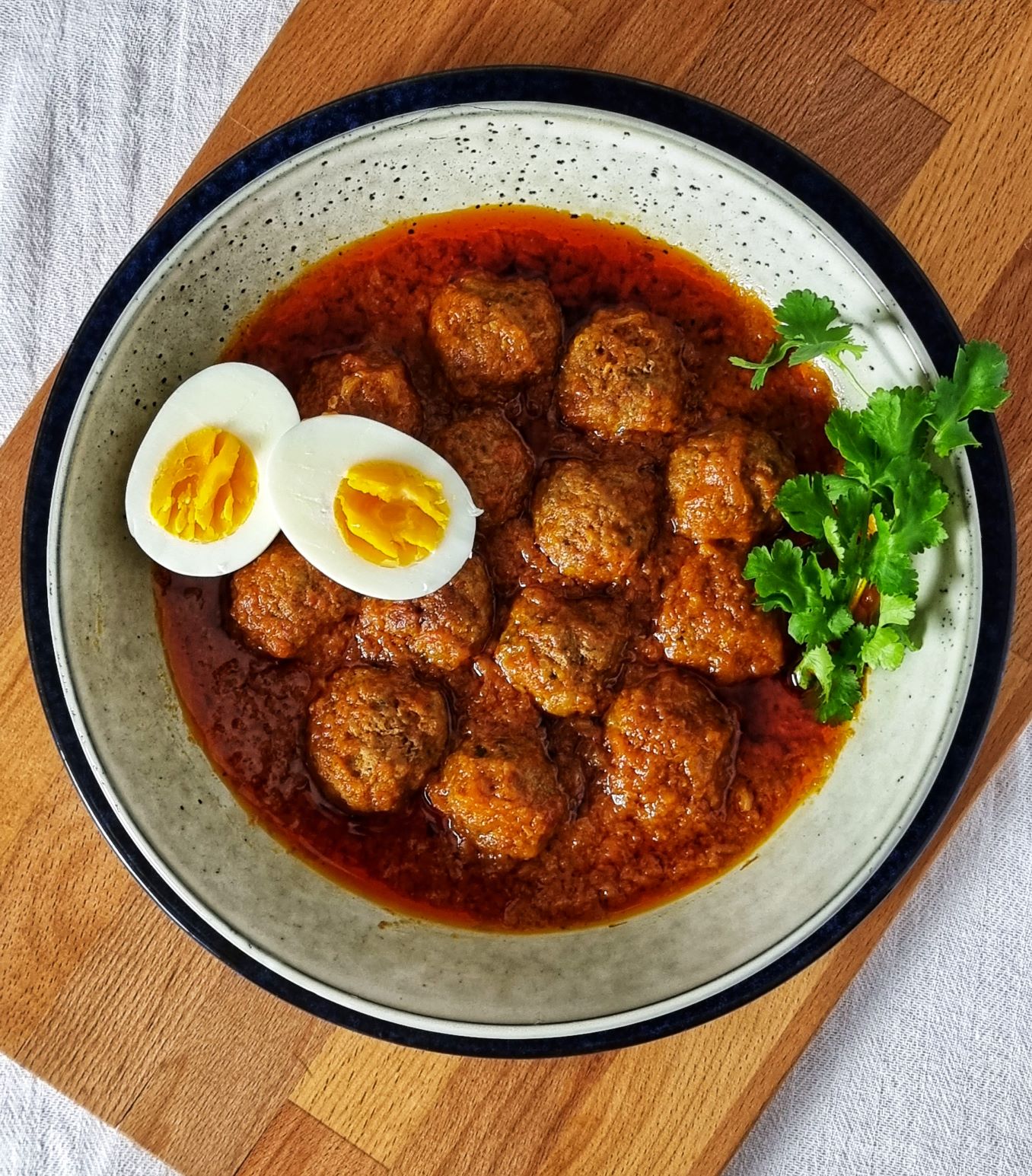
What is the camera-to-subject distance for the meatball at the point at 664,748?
2.50 m

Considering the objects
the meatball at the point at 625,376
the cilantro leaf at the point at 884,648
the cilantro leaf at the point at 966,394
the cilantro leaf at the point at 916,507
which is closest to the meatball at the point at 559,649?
the meatball at the point at 625,376

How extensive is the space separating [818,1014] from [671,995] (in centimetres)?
46

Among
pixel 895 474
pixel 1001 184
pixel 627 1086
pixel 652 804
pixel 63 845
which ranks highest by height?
pixel 1001 184

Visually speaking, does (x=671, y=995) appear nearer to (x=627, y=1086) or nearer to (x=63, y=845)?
(x=627, y=1086)

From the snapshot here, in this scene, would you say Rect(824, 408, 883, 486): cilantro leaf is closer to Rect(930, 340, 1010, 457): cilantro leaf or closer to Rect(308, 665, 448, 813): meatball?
Rect(930, 340, 1010, 457): cilantro leaf

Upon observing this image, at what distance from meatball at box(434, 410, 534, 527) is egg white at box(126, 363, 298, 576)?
39 centimetres

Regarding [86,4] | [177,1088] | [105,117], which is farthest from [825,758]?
[86,4]

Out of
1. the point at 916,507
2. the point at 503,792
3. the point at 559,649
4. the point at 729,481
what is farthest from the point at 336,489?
the point at 916,507

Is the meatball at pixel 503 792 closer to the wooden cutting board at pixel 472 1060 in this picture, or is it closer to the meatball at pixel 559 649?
the meatball at pixel 559 649

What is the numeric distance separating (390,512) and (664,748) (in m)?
0.86

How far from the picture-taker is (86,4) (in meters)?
2.92

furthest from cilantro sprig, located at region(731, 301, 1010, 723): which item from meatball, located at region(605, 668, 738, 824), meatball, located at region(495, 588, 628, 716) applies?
meatball, located at region(495, 588, 628, 716)

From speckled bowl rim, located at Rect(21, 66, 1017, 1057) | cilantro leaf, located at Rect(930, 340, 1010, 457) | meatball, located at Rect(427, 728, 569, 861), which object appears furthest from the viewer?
meatball, located at Rect(427, 728, 569, 861)

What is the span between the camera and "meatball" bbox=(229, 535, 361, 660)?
2.50 m
